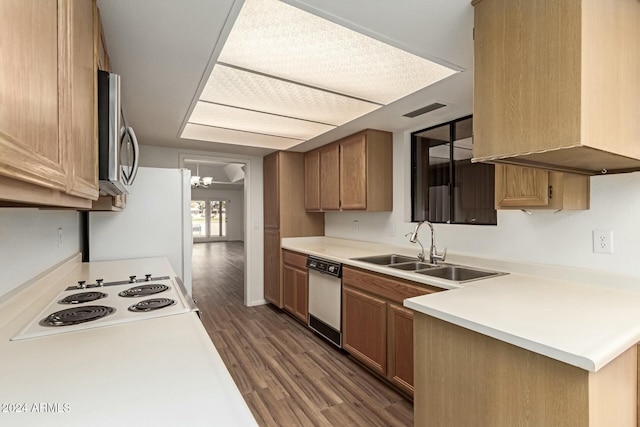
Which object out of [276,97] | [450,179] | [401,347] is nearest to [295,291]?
[401,347]

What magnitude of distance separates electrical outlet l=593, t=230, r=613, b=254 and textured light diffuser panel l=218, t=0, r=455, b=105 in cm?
124

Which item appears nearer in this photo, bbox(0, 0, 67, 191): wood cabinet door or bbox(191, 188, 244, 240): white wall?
bbox(0, 0, 67, 191): wood cabinet door

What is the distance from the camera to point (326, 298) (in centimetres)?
310

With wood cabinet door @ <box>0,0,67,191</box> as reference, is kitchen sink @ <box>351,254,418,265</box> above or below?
below

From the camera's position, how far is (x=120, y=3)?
120 cm

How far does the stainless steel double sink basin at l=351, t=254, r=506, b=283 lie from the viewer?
2219 mm

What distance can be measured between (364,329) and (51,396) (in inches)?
83.6

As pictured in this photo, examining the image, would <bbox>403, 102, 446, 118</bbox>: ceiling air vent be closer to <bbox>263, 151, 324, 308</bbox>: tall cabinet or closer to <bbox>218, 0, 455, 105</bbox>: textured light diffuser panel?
<bbox>218, 0, 455, 105</bbox>: textured light diffuser panel

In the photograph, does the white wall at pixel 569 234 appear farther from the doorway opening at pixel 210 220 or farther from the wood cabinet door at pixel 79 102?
the doorway opening at pixel 210 220

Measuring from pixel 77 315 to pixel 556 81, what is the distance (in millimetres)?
2055

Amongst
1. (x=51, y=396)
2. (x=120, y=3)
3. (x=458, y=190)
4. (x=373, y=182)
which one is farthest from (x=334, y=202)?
(x=51, y=396)

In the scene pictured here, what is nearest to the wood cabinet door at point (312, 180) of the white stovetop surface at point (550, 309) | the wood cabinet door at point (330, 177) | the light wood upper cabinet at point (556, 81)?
the wood cabinet door at point (330, 177)

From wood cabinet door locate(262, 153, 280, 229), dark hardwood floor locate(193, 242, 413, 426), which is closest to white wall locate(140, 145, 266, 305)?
wood cabinet door locate(262, 153, 280, 229)

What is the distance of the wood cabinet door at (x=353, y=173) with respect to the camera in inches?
121
